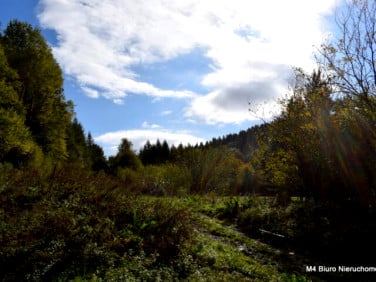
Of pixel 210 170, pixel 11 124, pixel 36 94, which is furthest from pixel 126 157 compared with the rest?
pixel 11 124

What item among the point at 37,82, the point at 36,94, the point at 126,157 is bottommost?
the point at 126,157

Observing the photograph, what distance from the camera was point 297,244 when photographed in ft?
33.1

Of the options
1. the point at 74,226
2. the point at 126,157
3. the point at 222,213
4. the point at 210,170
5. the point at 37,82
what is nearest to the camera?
the point at 74,226

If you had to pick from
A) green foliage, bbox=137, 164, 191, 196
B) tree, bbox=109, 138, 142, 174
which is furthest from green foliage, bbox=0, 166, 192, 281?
tree, bbox=109, 138, 142, 174

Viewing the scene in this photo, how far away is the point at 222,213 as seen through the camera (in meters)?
14.9

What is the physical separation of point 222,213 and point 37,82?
14.4 meters

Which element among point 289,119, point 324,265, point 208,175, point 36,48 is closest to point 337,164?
point 289,119

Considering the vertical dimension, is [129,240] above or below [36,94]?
below

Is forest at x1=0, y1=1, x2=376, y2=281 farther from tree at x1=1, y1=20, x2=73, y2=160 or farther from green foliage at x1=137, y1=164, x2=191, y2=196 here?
green foliage at x1=137, y1=164, x2=191, y2=196

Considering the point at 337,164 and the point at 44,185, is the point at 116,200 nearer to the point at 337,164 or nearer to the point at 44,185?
the point at 44,185

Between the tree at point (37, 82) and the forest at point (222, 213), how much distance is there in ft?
0.71

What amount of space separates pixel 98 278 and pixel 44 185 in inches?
204

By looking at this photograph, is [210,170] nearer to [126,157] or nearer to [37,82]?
[37,82]

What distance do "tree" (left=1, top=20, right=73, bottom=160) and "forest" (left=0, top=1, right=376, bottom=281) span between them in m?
0.22
